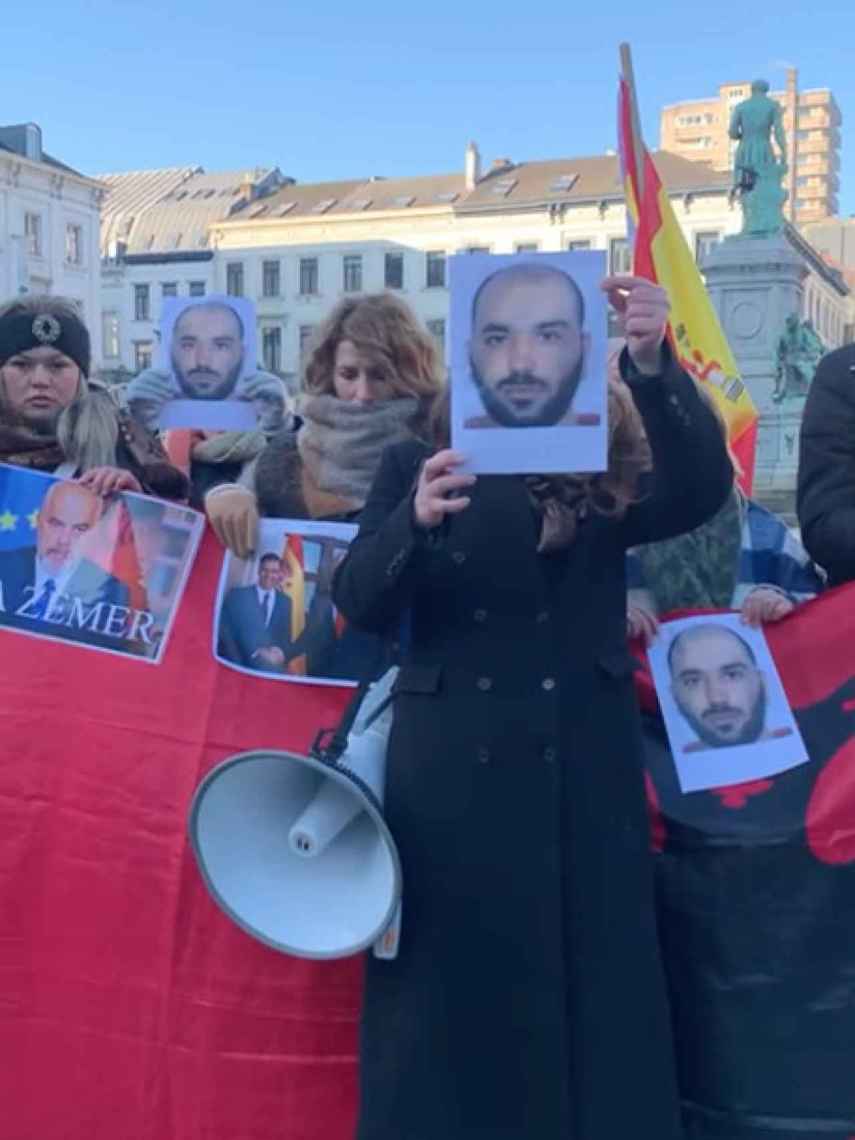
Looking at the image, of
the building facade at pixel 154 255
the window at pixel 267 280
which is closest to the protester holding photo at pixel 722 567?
the building facade at pixel 154 255

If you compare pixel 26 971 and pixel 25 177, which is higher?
pixel 25 177

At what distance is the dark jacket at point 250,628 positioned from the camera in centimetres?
317

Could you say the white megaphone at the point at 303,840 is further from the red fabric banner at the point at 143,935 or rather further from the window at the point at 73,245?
the window at the point at 73,245

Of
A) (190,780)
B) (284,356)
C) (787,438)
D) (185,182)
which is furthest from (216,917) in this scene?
(185,182)

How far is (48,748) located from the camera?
127 inches

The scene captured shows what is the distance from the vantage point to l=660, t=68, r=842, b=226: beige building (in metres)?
138

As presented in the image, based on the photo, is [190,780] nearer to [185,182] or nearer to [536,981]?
[536,981]

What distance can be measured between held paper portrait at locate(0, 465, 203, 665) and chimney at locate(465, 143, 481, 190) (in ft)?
214

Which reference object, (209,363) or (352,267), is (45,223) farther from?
(209,363)

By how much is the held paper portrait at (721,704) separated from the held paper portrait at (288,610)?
60cm

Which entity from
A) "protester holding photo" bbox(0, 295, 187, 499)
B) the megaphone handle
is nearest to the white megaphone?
the megaphone handle

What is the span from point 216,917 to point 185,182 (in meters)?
79.1

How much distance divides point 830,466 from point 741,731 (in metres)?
0.52

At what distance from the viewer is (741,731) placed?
3.03 m
